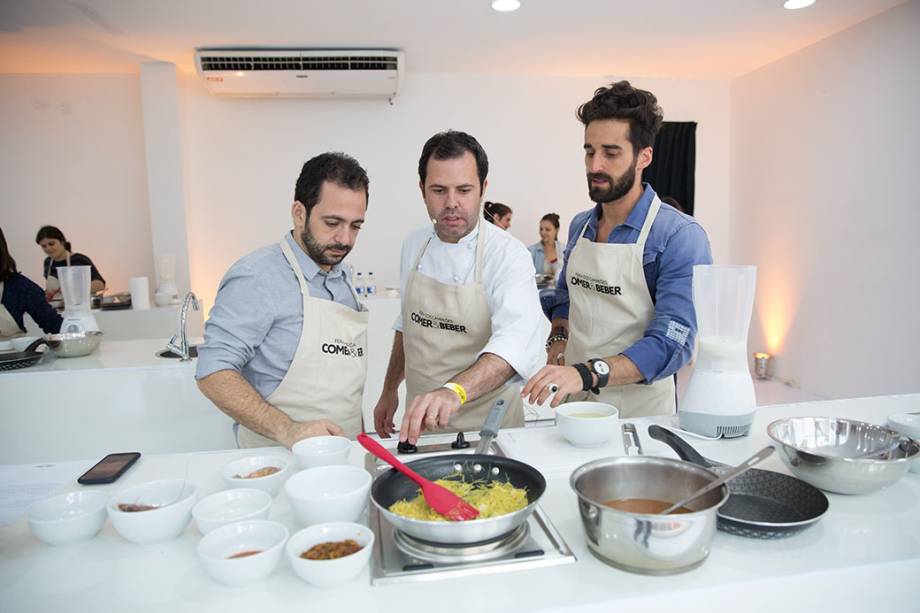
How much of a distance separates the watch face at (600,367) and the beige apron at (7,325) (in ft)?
11.6

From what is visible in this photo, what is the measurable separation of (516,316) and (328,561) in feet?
3.43

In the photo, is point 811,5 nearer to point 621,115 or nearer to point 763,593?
point 621,115

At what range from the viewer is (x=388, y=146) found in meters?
5.80

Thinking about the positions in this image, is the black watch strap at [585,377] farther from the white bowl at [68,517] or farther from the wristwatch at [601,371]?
the white bowl at [68,517]

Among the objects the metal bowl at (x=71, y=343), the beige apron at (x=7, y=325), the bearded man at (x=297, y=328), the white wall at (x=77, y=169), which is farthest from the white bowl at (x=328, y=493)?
the white wall at (x=77, y=169)

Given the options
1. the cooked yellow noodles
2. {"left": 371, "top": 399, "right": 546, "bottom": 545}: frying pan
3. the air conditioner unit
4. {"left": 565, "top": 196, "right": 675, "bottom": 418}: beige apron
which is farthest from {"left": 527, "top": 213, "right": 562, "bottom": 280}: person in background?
the cooked yellow noodles

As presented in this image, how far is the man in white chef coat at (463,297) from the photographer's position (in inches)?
71.1

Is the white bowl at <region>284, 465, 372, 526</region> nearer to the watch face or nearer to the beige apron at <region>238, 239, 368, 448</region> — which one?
the beige apron at <region>238, 239, 368, 448</region>

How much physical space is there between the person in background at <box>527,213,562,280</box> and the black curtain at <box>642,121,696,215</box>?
125 centimetres

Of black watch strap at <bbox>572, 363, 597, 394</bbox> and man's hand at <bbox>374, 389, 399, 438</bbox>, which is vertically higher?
black watch strap at <bbox>572, 363, 597, 394</bbox>

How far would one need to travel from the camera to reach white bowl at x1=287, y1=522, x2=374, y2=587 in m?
0.88

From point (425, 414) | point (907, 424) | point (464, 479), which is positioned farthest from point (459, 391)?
point (907, 424)

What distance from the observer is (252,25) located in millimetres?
4383

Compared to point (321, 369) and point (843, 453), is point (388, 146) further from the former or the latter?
point (843, 453)
